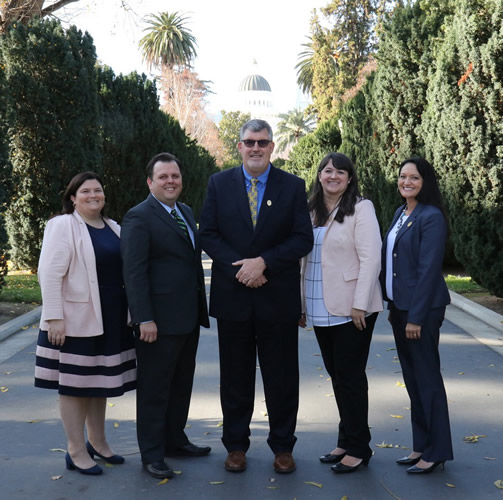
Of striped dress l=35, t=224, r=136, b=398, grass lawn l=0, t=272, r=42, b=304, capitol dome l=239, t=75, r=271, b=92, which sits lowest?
grass lawn l=0, t=272, r=42, b=304

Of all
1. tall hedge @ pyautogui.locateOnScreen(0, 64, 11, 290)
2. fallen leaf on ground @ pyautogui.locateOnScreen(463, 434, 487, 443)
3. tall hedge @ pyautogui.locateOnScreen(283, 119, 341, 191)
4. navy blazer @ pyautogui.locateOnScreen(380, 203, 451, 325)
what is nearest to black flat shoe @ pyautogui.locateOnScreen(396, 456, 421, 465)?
fallen leaf on ground @ pyautogui.locateOnScreen(463, 434, 487, 443)

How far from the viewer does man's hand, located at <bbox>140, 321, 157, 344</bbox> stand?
14.1 feet

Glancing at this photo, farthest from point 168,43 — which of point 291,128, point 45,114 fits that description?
point 45,114

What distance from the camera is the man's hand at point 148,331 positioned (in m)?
4.29

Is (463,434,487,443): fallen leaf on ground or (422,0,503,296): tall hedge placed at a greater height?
(422,0,503,296): tall hedge

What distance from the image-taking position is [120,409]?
588 cm

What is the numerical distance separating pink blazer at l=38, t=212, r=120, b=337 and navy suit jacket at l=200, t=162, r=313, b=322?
2.49 feet

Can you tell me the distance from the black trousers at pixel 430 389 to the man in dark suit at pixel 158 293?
1408mm

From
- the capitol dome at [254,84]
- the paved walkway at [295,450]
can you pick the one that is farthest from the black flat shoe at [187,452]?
the capitol dome at [254,84]

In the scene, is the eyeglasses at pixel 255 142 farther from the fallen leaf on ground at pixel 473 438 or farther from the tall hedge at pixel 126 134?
the tall hedge at pixel 126 134

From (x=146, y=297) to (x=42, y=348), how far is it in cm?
78

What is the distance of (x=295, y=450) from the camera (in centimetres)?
484

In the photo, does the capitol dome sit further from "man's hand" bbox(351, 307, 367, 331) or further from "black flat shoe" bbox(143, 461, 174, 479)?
"black flat shoe" bbox(143, 461, 174, 479)

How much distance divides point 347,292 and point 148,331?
4.29 ft
